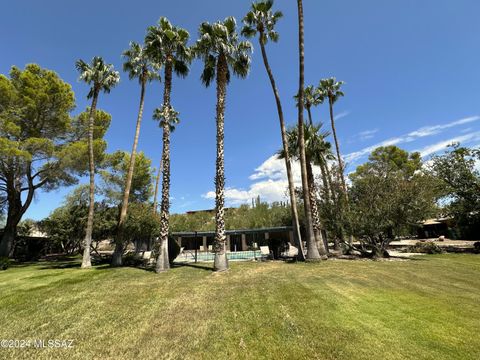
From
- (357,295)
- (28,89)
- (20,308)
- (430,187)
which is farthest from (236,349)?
(28,89)

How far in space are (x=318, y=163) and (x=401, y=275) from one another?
34.5 ft

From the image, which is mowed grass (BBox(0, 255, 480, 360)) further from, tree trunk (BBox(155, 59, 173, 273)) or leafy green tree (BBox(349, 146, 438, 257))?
leafy green tree (BBox(349, 146, 438, 257))

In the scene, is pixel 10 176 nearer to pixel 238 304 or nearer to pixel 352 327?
pixel 238 304

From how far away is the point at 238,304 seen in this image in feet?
22.7

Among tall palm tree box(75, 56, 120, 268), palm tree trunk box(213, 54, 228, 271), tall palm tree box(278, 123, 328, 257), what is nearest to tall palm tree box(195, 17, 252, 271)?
palm tree trunk box(213, 54, 228, 271)

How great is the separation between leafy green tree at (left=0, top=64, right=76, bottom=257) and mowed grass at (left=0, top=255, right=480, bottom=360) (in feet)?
41.8

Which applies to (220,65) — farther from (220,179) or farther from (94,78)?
(94,78)

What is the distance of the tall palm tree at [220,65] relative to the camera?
13023 mm

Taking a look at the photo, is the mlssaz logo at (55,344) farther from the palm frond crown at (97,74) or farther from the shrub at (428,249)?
the shrub at (428,249)

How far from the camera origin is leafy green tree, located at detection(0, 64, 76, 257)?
18.2 m

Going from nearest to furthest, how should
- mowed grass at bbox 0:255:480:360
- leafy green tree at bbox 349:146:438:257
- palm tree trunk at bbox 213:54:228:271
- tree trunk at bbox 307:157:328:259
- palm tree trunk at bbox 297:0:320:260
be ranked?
mowed grass at bbox 0:255:480:360
palm tree trunk at bbox 213:54:228:271
palm tree trunk at bbox 297:0:320:260
leafy green tree at bbox 349:146:438:257
tree trunk at bbox 307:157:328:259

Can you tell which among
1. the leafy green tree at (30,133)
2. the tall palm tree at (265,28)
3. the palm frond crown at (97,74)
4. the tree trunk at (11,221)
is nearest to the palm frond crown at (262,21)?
the tall palm tree at (265,28)

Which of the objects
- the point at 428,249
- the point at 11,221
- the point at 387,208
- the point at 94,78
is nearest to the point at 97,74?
the point at 94,78

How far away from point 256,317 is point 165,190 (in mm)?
9422
